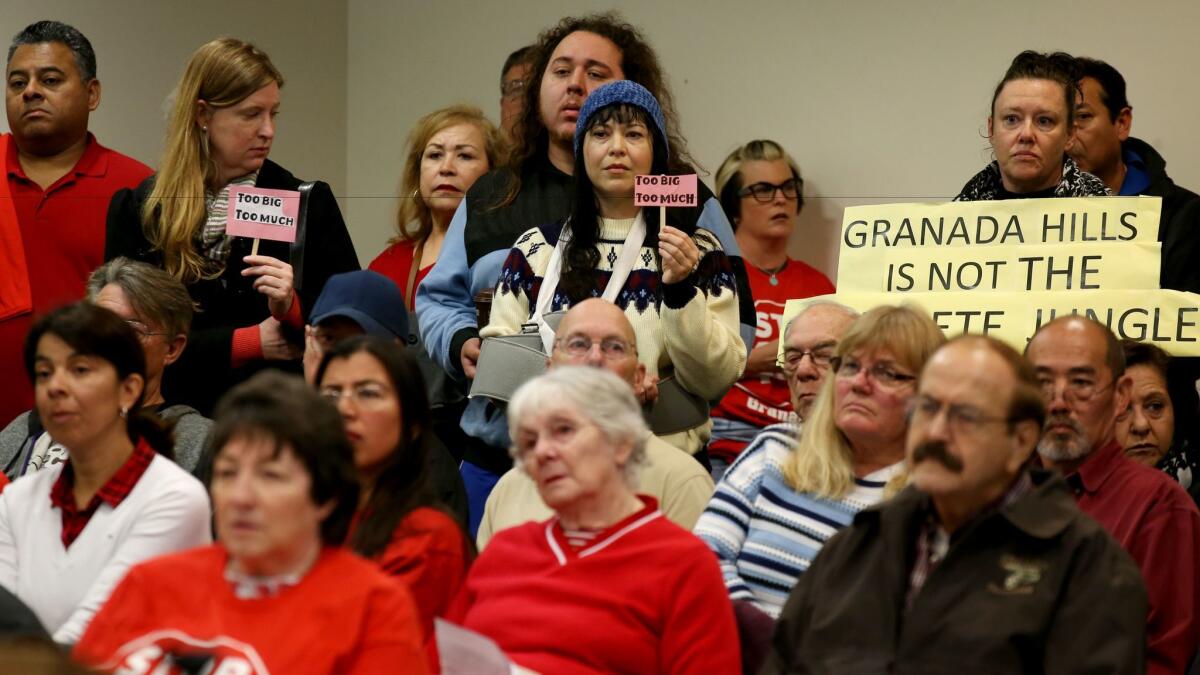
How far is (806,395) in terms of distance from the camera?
3.69m

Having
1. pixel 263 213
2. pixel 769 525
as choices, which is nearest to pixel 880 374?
pixel 769 525

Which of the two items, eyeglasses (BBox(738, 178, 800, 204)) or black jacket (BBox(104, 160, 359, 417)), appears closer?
black jacket (BBox(104, 160, 359, 417))

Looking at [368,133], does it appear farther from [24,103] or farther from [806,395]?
[806,395]

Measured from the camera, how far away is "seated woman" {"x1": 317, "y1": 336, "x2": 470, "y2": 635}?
300 centimetres

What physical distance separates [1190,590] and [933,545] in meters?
0.64

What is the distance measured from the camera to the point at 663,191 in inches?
153

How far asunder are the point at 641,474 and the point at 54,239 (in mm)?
2159

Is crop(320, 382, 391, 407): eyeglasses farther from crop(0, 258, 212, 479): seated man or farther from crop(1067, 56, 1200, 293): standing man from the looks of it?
crop(1067, 56, 1200, 293): standing man

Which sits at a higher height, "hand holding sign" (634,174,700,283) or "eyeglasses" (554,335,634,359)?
"hand holding sign" (634,174,700,283)

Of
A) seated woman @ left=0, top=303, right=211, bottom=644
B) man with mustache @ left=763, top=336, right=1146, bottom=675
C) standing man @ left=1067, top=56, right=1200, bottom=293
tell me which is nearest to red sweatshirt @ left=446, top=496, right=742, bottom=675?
man with mustache @ left=763, top=336, right=1146, bottom=675

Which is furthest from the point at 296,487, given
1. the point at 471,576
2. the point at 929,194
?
the point at 929,194

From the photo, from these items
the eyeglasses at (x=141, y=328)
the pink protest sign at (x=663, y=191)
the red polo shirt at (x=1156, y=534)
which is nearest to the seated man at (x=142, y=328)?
the eyeglasses at (x=141, y=328)

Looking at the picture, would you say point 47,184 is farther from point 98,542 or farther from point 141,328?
point 98,542

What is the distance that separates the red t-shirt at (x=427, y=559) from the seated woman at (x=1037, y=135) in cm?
177
